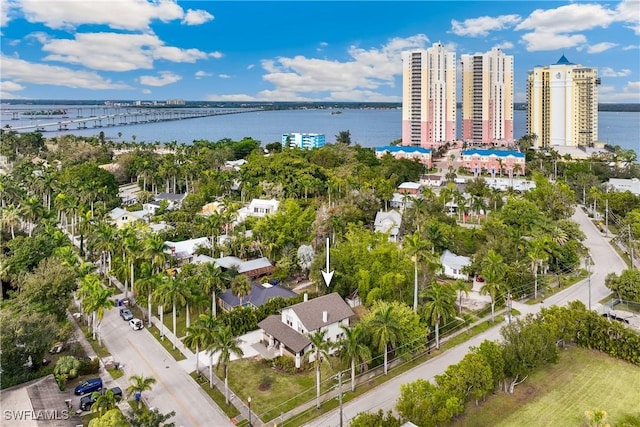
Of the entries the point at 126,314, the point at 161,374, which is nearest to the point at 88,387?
the point at 161,374

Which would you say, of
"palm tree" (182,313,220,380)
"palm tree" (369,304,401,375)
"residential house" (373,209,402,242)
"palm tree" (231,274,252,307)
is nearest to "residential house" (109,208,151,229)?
"palm tree" (231,274,252,307)

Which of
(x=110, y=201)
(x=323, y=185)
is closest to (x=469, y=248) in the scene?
(x=323, y=185)

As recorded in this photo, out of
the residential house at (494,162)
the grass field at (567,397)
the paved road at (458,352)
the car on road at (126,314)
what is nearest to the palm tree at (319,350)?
the paved road at (458,352)

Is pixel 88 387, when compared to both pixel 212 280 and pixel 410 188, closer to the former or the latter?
pixel 212 280

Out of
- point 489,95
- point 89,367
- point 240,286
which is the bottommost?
point 89,367

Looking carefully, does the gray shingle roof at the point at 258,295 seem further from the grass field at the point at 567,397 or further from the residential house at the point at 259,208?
the residential house at the point at 259,208

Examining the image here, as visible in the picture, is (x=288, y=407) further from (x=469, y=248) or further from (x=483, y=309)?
(x=469, y=248)
